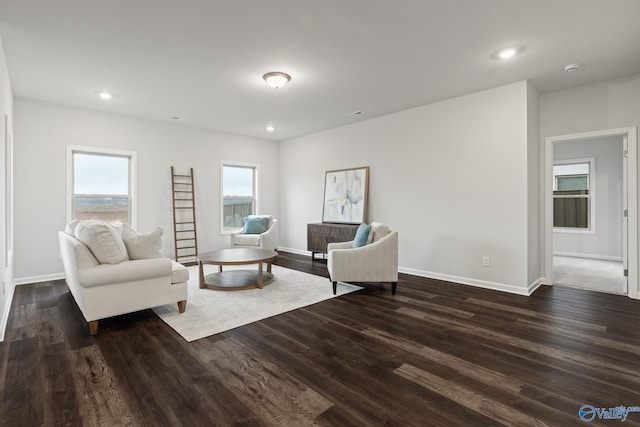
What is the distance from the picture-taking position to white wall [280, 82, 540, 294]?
420 centimetres

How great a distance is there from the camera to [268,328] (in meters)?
3.04

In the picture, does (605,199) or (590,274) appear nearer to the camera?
(590,274)

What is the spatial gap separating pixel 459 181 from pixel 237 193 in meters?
4.84

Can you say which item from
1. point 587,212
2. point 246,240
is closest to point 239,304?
point 246,240

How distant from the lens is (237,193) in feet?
24.2

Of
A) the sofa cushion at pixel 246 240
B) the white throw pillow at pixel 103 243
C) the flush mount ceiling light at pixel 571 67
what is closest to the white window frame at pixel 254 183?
the sofa cushion at pixel 246 240

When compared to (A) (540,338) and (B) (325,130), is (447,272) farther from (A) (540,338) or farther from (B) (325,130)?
(B) (325,130)

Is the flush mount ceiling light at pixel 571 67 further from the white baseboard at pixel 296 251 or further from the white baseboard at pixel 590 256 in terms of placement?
the white baseboard at pixel 296 251

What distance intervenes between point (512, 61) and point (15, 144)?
22.4 ft

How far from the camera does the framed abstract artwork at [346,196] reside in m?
6.05

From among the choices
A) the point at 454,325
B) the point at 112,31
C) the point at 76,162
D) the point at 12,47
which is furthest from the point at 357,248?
the point at 76,162

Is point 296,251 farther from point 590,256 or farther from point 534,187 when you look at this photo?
point 590,256

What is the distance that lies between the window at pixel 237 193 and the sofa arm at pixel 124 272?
12.6 ft

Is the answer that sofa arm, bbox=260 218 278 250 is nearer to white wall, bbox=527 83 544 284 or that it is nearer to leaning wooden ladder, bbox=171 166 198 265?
leaning wooden ladder, bbox=171 166 198 265
